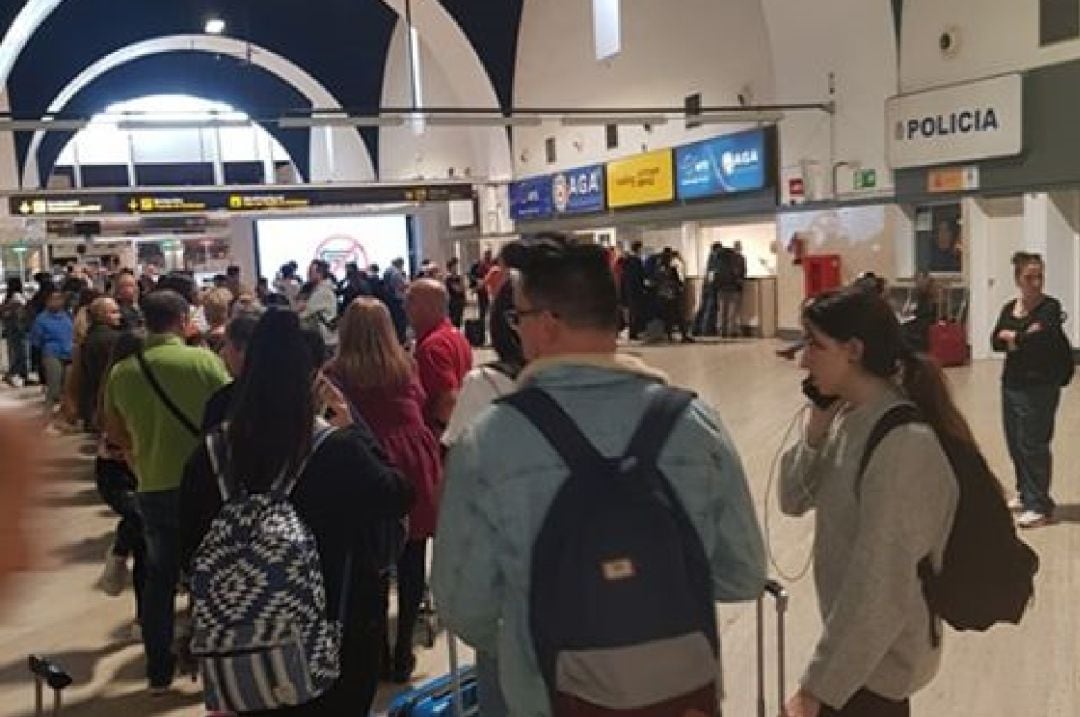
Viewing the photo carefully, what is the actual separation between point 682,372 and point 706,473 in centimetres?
1152

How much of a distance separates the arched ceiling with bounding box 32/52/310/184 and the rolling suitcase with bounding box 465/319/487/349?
22.7 metres

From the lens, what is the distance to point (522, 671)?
5.59 feet

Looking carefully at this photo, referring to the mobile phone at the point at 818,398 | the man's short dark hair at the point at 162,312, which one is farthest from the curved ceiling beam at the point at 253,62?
the mobile phone at the point at 818,398

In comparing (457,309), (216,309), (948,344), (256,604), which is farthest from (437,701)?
(457,309)

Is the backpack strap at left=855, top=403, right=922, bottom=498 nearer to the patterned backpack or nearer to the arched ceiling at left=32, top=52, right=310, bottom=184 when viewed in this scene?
the patterned backpack

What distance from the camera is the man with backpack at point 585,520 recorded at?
5.28 ft

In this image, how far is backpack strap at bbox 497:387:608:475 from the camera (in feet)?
5.33

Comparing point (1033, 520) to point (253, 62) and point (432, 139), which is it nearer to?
point (432, 139)

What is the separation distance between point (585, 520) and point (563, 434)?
0.13m

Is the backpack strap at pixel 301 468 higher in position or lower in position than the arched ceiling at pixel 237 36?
lower

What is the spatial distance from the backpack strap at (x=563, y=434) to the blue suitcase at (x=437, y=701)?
4.97 ft

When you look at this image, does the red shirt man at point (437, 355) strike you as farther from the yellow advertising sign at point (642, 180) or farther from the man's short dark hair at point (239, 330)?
the yellow advertising sign at point (642, 180)

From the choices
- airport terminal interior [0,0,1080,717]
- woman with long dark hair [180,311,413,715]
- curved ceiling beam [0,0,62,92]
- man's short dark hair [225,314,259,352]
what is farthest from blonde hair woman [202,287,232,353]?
curved ceiling beam [0,0,62,92]

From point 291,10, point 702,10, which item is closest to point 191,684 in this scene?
point 702,10
